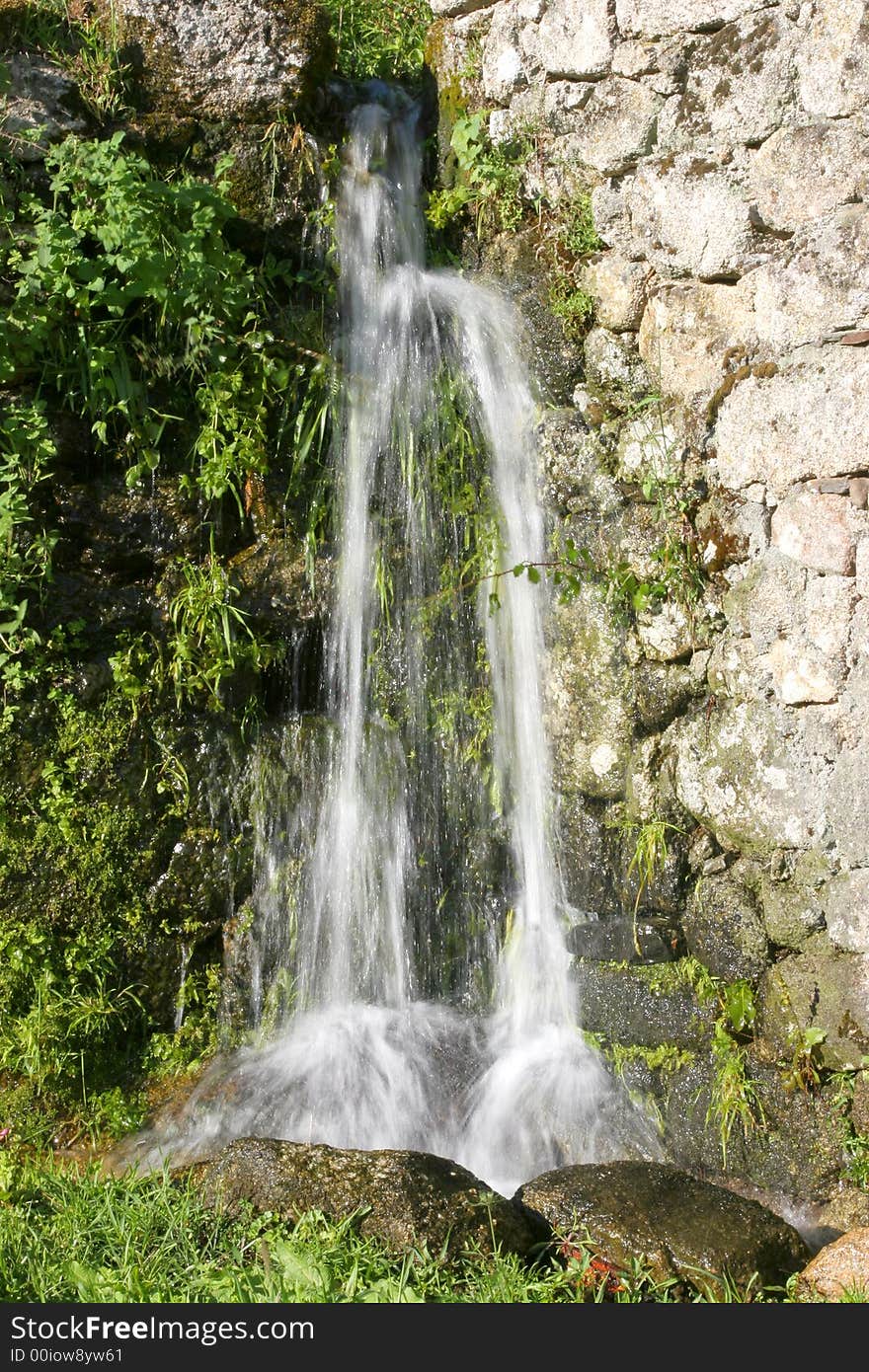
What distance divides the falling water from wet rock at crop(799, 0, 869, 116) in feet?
Answer: 4.59

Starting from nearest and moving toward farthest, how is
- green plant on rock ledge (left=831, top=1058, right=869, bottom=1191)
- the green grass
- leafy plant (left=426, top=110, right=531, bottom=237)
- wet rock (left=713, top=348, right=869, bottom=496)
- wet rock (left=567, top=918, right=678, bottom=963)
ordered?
1. the green grass
2. green plant on rock ledge (left=831, top=1058, right=869, bottom=1191)
3. wet rock (left=713, top=348, right=869, bottom=496)
4. wet rock (left=567, top=918, right=678, bottom=963)
5. leafy plant (left=426, top=110, right=531, bottom=237)

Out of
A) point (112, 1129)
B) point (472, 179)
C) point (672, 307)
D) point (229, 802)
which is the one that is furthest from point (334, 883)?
point (472, 179)

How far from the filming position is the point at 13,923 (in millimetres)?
4145

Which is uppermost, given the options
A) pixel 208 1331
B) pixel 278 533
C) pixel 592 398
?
pixel 592 398

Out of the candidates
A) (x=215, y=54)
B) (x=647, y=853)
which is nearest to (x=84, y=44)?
(x=215, y=54)


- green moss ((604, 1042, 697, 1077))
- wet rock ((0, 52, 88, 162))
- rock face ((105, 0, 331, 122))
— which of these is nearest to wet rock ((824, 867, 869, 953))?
green moss ((604, 1042, 697, 1077))

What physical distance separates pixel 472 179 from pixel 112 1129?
393 cm

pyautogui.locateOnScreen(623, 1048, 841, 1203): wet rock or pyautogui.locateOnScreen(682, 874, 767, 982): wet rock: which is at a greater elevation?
pyautogui.locateOnScreen(682, 874, 767, 982): wet rock

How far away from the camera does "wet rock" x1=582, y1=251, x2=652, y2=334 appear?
15.1ft

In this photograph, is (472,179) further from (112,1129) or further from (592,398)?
(112,1129)

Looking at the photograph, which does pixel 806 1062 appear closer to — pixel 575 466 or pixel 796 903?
pixel 796 903

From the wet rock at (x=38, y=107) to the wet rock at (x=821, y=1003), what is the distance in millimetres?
3905

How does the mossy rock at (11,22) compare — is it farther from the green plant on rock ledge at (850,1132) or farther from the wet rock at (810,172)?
the green plant on rock ledge at (850,1132)

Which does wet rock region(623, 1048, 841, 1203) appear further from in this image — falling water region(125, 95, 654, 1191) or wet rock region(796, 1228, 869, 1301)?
wet rock region(796, 1228, 869, 1301)
